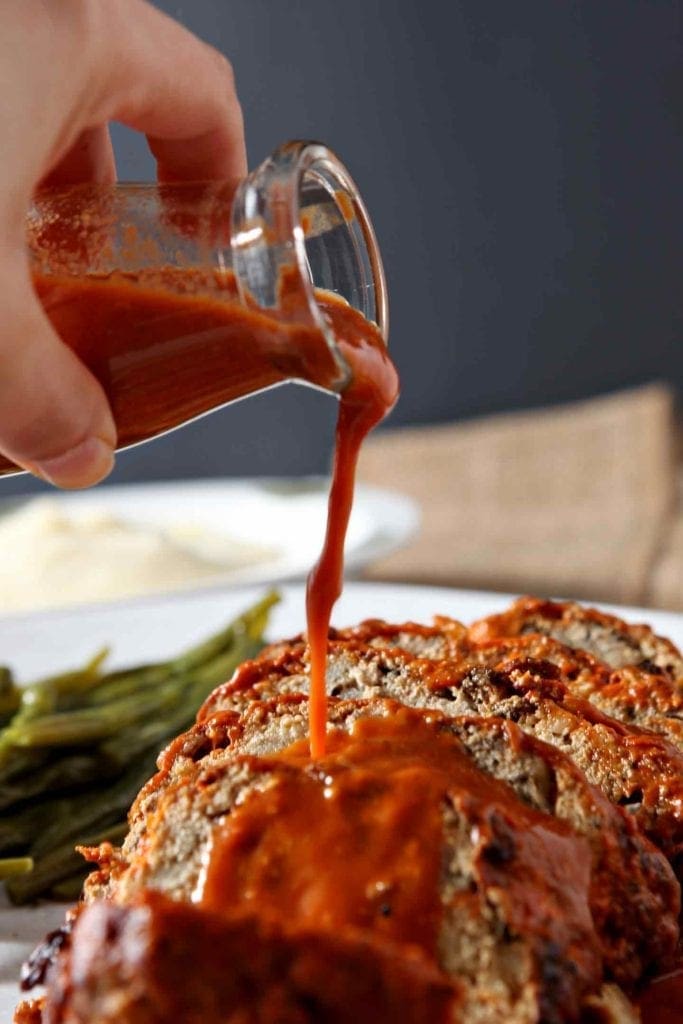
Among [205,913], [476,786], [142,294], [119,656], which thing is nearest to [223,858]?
[205,913]

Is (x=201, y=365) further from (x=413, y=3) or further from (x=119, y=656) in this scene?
(x=413, y=3)

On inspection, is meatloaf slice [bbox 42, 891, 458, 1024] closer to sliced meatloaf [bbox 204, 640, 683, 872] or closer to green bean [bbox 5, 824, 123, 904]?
sliced meatloaf [bbox 204, 640, 683, 872]

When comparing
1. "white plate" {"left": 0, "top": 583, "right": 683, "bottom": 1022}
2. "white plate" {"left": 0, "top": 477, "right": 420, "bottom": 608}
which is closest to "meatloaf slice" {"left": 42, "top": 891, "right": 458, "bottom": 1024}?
"white plate" {"left": 0, "top": 583, "right": 683, "bottom": 1022}

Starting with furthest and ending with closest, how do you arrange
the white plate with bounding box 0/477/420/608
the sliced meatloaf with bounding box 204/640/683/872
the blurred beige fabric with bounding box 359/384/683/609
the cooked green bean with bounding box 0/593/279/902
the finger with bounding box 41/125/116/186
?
the blurred beige fabric with bounding box 359/384/683/609 → the white plate with bounding box 0/477/420/608 → the cooked green bean with bounding box 0/593/279/902 → the finger with bounding box 41/125/116/186 → the sliced meatloaf with bounding box 204/640/683/872

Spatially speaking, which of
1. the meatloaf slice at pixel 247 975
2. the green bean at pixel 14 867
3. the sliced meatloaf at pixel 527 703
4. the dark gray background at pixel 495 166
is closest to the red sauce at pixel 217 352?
the sliced meatloaf at pixel 527 703

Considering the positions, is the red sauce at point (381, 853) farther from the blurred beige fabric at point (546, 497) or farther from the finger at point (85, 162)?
the blurred beige fabric at point (546, 497)
